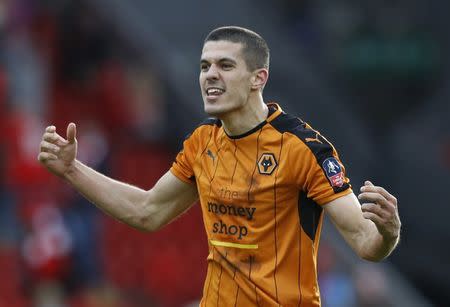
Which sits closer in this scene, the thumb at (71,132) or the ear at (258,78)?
the ear at (258,78)

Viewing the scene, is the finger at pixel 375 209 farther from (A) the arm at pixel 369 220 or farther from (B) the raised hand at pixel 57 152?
(B) the raised hand at pixel 57 152

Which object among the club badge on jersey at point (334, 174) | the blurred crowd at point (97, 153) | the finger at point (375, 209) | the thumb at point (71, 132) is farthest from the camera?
the blurred crowd at point (97, 153)

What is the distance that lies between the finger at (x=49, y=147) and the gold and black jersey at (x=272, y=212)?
97 cm

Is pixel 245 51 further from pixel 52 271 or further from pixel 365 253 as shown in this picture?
pixel 52 271

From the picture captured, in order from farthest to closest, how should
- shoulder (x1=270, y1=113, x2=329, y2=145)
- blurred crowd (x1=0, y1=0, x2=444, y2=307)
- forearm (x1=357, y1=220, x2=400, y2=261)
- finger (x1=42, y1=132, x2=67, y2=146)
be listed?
blurred crowd (x1=0, y1=0, x2=444, y2=307) → finger (x1=42, y1=132, x2=67, y2=146) → shoulder (x1=270, y1=113, x2=329, y2=145) → forearm (x1=357, y1=220, x2=400, y2=261)

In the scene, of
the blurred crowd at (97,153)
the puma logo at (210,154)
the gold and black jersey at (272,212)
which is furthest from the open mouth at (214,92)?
the blurred crowd at (97,153)

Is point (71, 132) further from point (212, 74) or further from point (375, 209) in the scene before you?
point (375, 209)

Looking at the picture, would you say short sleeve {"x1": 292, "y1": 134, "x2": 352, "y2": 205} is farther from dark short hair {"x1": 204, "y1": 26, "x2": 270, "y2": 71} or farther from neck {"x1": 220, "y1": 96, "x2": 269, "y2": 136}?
dark short hair {"x1": 204, "y1": 26, "x2": 270, "y2": 71}

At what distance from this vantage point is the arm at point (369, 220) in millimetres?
5598

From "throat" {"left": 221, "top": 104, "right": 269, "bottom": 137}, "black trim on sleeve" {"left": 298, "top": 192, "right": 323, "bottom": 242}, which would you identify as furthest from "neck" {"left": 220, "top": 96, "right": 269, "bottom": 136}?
"black trim on sleeve" {"left": 298, "top": 192, "right": 323, "bottom": 242}

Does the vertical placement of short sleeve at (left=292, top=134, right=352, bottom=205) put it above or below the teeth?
below

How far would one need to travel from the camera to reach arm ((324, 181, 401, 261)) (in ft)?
18.4

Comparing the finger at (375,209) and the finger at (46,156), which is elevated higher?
the finger at (46,156)

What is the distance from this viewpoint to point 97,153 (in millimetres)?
12742
